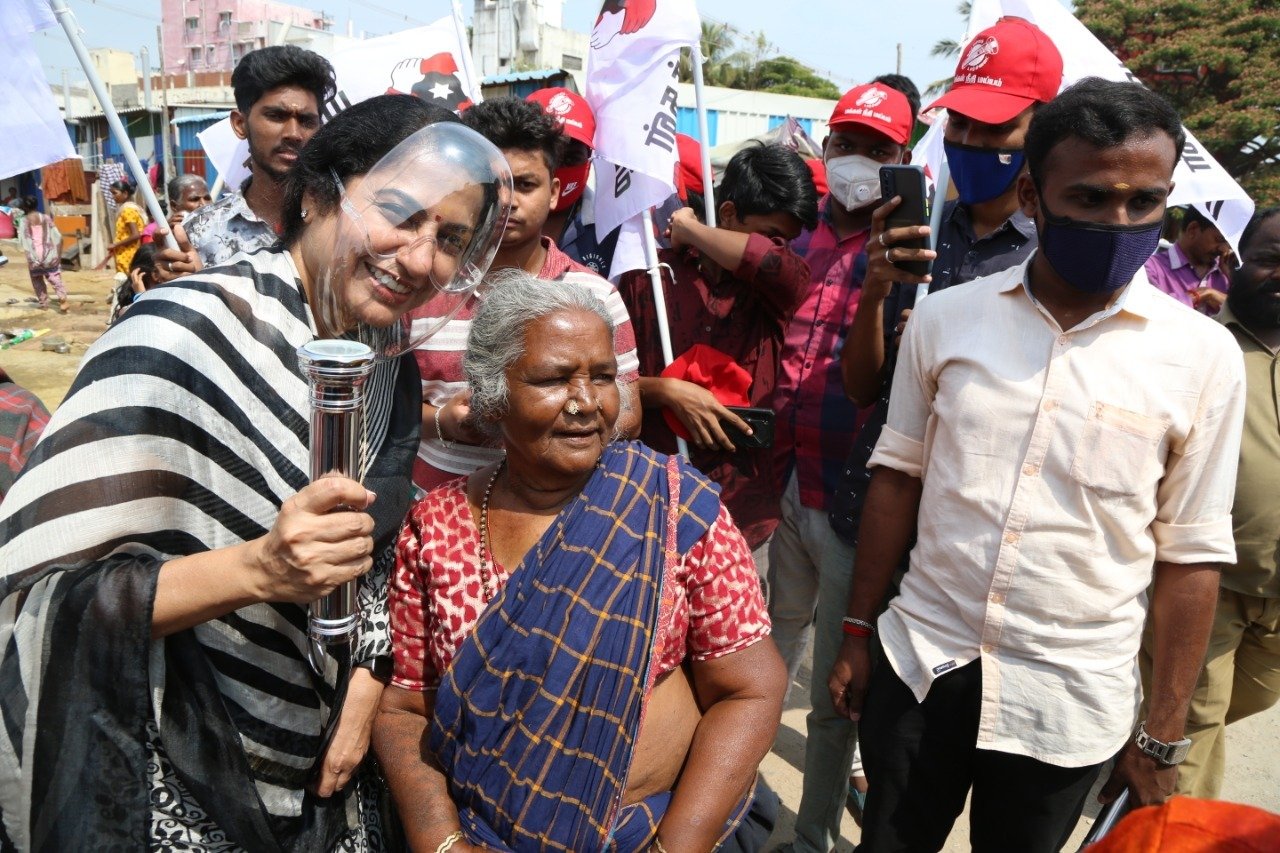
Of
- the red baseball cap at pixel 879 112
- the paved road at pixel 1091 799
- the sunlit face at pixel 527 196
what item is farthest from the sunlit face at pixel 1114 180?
the paved road at pixel 1091 799

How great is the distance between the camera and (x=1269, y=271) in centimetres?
278

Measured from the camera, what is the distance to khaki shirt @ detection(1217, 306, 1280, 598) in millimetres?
2715

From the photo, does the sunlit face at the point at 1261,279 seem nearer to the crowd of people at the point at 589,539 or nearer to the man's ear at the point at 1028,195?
the crowd of people at the point at 589,539

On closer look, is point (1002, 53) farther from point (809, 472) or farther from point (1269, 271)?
point (809, 472)

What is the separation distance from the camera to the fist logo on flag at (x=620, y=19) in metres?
3.36

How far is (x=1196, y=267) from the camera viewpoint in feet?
17.2

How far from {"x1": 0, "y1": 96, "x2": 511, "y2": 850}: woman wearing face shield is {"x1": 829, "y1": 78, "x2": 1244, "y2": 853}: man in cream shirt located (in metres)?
1.19

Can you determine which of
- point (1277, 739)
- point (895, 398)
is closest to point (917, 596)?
point (895, 398)

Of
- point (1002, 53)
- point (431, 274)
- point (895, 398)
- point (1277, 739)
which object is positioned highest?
point (1002, 53)

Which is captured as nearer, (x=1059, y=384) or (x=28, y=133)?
(x=1059, y=384)

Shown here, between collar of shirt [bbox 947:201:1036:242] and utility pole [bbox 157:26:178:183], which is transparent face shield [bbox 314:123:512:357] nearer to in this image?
collar of shirt [bbox 947:201:1036:242]

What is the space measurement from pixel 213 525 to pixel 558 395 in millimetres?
734

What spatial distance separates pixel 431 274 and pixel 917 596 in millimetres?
1419

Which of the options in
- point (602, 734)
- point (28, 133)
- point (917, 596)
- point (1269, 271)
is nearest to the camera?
point (602, 734)
